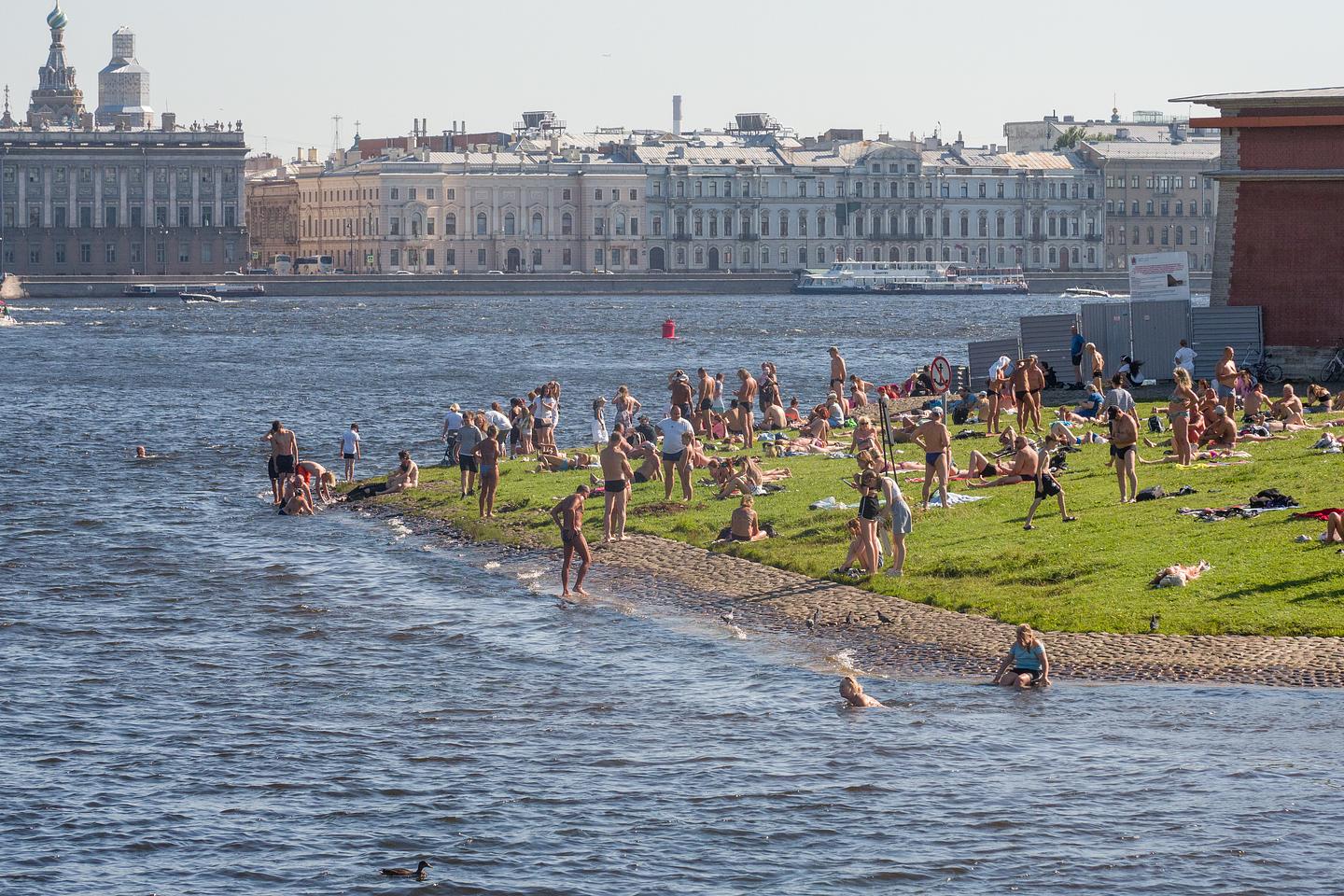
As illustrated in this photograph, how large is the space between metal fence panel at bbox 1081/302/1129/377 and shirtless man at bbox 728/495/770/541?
18365 mm

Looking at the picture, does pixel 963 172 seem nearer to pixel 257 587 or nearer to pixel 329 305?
pixel 329 305

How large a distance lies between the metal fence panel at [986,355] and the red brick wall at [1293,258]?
194 inches

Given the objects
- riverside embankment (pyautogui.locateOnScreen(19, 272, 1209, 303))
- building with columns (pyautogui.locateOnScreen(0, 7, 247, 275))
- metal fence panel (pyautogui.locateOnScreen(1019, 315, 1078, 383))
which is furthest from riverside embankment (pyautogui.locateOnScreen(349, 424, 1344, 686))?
building with columns (pyautogui.locateOnScreen(0, 7, 247, 275))

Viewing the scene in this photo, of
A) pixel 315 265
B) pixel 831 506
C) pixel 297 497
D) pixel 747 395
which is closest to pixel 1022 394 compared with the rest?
pixel 747 395

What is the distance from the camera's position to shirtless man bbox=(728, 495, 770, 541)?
99.5 ft

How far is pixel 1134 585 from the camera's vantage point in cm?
2484

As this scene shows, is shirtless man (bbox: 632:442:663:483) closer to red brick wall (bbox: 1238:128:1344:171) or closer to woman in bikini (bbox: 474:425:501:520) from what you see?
woman in bikini (bbox: 474:425:501:520)

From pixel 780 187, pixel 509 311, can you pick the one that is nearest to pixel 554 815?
pixel 509 311

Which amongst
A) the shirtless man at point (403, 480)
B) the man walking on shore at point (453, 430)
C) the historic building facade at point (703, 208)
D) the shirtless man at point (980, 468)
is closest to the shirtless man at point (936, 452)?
the shirtless man at point (980, 468)

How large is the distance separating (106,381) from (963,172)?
124 metres

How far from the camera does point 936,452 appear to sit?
29.6 metres

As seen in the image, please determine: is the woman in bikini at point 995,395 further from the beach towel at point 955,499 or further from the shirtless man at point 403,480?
the shirtless man at point 403,480

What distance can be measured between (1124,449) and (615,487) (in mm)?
7113

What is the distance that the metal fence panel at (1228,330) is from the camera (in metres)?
45.7
